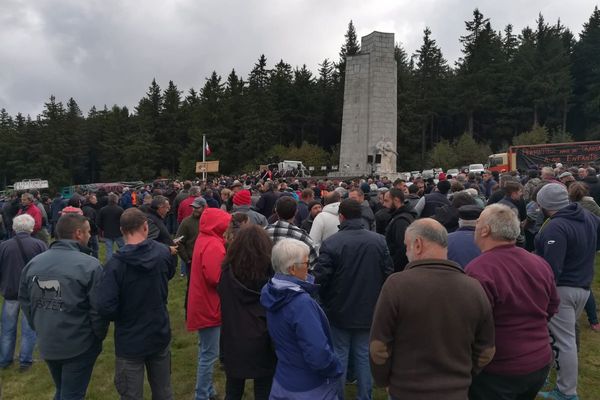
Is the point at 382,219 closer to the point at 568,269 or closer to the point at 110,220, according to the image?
the point at 568,269

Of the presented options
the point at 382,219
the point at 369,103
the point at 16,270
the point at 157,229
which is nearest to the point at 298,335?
the point at 382,219

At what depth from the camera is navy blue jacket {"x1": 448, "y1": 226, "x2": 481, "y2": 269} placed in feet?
10.5

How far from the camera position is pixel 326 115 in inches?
2034

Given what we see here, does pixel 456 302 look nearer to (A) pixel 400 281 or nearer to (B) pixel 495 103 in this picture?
(A) pixel 400 281

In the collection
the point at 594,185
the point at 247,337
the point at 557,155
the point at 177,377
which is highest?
the point at 557,155

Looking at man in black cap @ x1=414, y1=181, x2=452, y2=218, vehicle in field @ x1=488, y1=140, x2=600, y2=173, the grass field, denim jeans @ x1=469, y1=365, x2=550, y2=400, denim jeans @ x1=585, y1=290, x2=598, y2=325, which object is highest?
vehicle in field @ x1=488, y1=140, x2=600, y2=173

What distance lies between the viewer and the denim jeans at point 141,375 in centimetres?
306

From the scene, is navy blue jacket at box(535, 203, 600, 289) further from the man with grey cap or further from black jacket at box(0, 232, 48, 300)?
black jacket at box(0, 232, 48, 300)

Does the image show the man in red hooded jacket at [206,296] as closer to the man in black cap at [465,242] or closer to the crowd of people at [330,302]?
the crowd of people at [330,302]

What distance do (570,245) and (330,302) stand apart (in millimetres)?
2032

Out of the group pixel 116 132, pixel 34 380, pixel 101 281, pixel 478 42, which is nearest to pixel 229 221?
pixel 101 281

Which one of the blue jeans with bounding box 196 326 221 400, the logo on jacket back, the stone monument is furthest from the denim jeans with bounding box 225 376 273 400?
the stone monument

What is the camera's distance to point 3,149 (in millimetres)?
57062

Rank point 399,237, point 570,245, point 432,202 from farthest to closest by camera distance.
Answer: point 432,202 < point 399,237 < point 570,245
